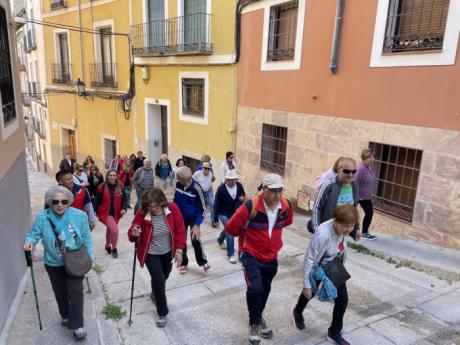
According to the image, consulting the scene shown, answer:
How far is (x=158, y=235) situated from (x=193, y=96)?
8823mm

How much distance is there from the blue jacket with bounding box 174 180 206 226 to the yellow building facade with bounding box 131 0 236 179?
5.74m

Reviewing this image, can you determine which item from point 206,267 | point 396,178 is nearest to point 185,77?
point 396,178

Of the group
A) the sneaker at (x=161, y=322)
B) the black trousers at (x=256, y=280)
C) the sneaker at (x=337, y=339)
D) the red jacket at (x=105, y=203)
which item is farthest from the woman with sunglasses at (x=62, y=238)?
the sneaker at (x=337, y=339)

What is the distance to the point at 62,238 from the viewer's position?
10.3 feet

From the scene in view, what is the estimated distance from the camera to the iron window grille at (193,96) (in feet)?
37.3

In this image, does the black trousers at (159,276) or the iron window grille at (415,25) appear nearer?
the black trousers at (159,276)

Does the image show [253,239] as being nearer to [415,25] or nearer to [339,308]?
[339,308]

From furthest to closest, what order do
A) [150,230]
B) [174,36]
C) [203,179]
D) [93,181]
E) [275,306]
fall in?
1. [174,36]
2. [93,181]
3. [203,179]
4. [275,306]
5. [150,230]

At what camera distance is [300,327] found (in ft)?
11.3

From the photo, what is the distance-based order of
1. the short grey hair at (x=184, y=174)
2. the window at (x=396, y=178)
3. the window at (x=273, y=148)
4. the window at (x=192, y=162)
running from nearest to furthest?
the short grey hair at (x=184, y=174) → the window at (x=396, y=178) → the window at (x=273, y=148) → the window at (x=192, y=162)

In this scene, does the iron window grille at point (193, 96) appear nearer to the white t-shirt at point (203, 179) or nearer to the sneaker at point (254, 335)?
the white t-shirt at point (203, 179)

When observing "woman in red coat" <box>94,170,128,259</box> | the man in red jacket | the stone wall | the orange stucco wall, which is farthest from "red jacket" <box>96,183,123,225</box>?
the orange stucco wall

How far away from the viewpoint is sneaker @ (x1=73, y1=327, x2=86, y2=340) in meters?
3.26

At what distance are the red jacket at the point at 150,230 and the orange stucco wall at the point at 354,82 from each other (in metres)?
4.32
